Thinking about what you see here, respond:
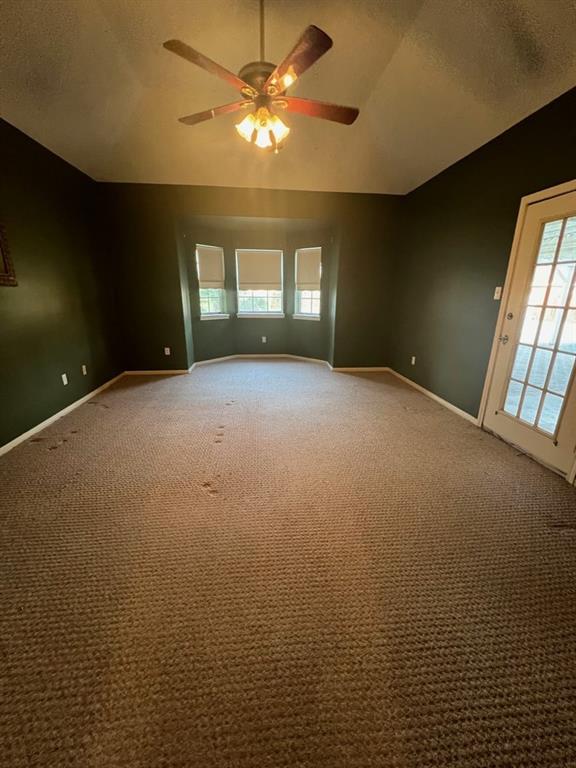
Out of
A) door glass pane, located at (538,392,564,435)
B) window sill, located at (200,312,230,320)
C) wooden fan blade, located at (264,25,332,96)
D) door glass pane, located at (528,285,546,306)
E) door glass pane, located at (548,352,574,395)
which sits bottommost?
door glass pane, located at (538,392,564,435)

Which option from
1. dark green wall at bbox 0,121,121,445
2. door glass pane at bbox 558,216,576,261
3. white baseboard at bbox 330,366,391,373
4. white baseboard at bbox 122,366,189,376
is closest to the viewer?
door glass pane at bbox 558,216,576,261

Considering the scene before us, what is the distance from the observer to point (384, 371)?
4891 mm

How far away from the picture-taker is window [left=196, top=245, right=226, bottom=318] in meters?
5.09

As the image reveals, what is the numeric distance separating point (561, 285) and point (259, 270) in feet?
14.8

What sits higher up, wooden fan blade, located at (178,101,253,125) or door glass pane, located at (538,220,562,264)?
wooden fan blade, located at (178,101,253,125)

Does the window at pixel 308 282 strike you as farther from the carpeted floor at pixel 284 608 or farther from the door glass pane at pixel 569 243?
the carpeted floor at pixel 284 608

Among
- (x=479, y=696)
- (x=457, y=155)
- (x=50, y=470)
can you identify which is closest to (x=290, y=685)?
(x=479, y=696)

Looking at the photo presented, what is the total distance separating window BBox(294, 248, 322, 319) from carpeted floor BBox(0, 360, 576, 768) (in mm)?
3655

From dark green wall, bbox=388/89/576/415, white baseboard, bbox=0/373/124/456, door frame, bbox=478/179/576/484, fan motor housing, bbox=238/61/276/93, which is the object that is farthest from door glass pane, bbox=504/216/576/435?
white baseboard, bbox=0/373/124/456

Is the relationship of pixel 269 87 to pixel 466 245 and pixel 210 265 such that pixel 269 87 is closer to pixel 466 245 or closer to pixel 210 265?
pixel 466 245

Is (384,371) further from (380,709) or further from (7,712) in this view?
(7,712)

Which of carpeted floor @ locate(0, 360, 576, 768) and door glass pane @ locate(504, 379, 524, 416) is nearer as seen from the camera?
carpeted floor @ locate(0, 360, 576, 768)

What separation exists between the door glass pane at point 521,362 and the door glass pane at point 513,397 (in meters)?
0.06

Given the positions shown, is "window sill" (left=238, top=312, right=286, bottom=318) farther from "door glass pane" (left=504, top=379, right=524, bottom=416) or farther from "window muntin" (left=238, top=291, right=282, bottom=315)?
"door glass pane" (left=504, top=379, right=524, bottom=416)
